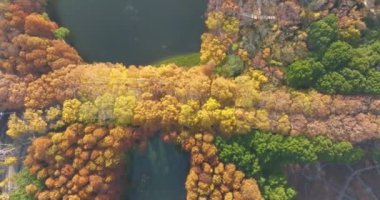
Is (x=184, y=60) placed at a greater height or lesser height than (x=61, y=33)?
lesser

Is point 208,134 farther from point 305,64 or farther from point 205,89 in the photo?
point 305,64

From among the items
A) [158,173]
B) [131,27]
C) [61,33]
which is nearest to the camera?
[158,173]

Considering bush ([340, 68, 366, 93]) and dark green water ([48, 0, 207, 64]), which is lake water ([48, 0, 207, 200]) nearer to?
dark green water ([48, 0, 207, 64])

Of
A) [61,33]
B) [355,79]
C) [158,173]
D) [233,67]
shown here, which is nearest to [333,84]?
[355,79]

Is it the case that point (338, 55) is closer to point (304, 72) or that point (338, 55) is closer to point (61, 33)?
point (304, 72)

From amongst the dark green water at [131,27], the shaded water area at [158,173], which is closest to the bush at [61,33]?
the dark green water at [131,27]

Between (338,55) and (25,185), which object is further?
(25,185)
